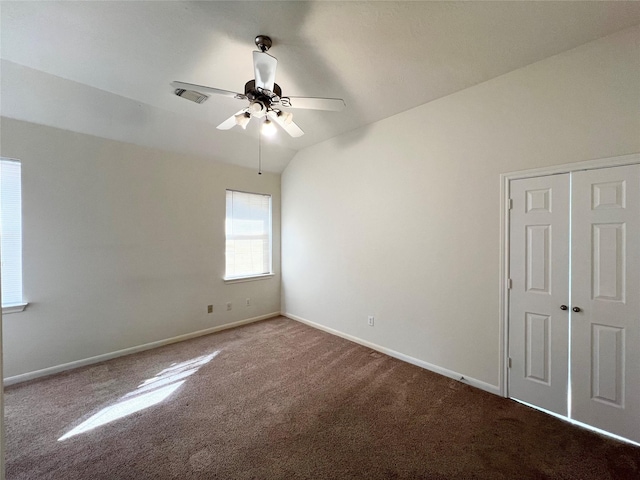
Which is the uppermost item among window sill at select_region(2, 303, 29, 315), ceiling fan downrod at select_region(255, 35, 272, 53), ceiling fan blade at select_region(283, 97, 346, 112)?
ceiling fan downrod at select_region(255, 35, 272, 53)

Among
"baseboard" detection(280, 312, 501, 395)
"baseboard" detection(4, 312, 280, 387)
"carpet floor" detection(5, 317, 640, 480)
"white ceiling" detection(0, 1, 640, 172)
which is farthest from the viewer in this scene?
"baseboard" detection(4, 312, 280, 387)

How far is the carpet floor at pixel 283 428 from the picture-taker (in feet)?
5.90

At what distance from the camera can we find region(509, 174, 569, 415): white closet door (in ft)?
7.32

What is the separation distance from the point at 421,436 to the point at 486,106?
2857mm

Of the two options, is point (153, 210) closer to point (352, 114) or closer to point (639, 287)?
point (352, 114)

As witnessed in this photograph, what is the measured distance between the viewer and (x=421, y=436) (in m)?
2.06

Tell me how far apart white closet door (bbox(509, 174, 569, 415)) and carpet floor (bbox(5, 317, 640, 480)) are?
0.27 meters

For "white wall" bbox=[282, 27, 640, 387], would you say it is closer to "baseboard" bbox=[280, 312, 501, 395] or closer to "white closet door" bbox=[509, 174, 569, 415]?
"baseboard" bbox=[280, 312, 501, 395]

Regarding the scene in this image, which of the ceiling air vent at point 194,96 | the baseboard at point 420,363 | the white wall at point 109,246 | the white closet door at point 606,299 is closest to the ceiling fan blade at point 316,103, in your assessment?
the ceiling air vent at point 194,96

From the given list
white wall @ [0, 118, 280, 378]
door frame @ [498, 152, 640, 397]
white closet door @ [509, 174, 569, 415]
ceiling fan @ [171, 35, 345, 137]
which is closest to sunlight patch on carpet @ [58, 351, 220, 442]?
white wall @ [0, 118, 280, 378]

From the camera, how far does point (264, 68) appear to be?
74.2 inches

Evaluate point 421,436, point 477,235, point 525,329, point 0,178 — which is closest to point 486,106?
point 477,235

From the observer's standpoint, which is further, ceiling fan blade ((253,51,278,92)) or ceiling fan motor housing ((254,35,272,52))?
ceiling fan motor housing ((254,35,272,52))

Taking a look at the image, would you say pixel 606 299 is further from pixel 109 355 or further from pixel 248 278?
pixel 109 355
